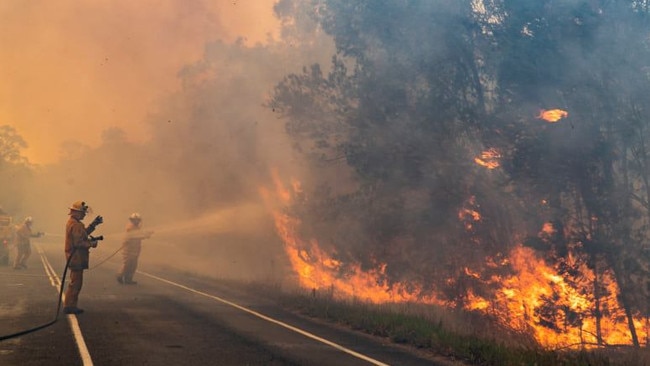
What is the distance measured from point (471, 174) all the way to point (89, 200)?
8012 centimetres

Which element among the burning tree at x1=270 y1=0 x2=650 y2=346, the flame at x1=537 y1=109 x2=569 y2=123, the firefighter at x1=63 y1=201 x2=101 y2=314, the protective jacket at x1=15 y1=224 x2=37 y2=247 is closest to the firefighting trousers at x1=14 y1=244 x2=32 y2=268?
the protective jacket at x1=15 y1=224 x2=37 y2=247

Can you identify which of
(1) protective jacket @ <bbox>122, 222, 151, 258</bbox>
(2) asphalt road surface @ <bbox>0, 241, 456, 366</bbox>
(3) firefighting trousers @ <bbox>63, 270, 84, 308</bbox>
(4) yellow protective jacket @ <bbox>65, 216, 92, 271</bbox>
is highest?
(1) protective jacket @ <bbox>122, 222, 151, 258</bbox>

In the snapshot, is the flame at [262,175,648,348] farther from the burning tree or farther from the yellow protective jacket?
the yellow protective jacket

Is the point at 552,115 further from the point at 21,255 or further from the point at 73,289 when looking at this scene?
the point at 21,255

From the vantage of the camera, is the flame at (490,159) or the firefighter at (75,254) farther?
the flame at (490,159)

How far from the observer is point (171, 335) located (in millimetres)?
9266

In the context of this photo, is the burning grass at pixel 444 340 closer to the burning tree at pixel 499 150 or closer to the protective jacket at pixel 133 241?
the burning tree at pixel 499 150

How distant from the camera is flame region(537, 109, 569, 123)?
51.0 feet

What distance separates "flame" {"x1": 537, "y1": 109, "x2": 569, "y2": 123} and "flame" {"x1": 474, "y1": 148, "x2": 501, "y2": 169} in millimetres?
1801

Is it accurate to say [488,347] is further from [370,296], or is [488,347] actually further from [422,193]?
[370,296]

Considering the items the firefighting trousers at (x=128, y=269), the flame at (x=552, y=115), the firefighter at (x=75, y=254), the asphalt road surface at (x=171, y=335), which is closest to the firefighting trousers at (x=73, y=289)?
the firefighter at (x=75, y=254)

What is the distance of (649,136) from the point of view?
1519 cm

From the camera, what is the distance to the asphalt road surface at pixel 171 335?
7602mm

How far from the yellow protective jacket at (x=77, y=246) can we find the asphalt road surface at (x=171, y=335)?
971mm
